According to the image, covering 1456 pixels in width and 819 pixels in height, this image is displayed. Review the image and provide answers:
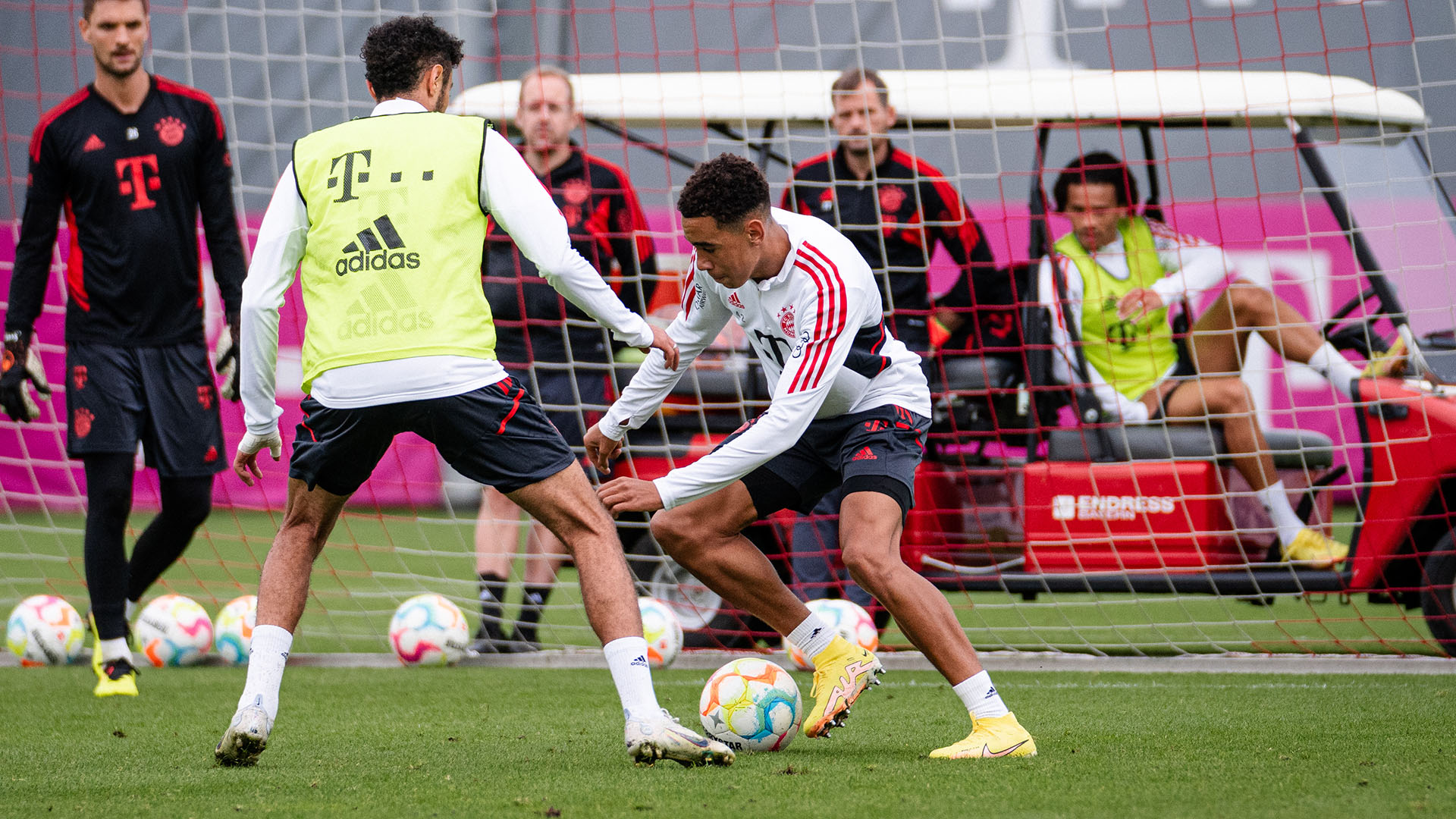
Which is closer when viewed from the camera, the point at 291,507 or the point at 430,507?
the point at 291,507

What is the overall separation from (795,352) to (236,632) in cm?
322

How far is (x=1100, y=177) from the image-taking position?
242 inches

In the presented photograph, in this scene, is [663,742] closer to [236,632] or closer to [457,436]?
[457,436]

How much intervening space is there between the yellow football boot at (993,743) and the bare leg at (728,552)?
0.65m

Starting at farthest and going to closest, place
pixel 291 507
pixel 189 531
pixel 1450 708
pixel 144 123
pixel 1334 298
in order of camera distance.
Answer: pixel 1334 298, pixel 189 531, pixel 144 123, pixel 1450 708, pixel 291 507

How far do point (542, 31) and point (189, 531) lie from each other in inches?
265

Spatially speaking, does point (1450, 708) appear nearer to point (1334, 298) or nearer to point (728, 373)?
point (728, 373)

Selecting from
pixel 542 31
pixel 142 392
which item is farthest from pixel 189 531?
pixel 542 31

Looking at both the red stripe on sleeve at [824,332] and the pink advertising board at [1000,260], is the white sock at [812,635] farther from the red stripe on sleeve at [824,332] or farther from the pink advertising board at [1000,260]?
the pink advertising board at [1000,260]

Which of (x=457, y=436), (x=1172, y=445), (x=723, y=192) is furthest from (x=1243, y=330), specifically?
(x=457, y=436)

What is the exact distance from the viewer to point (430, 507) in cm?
1328

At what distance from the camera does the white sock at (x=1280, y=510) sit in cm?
579

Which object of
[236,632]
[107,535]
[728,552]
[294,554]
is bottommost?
[236,632]

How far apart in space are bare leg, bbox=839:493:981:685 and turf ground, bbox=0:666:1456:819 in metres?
0.27
